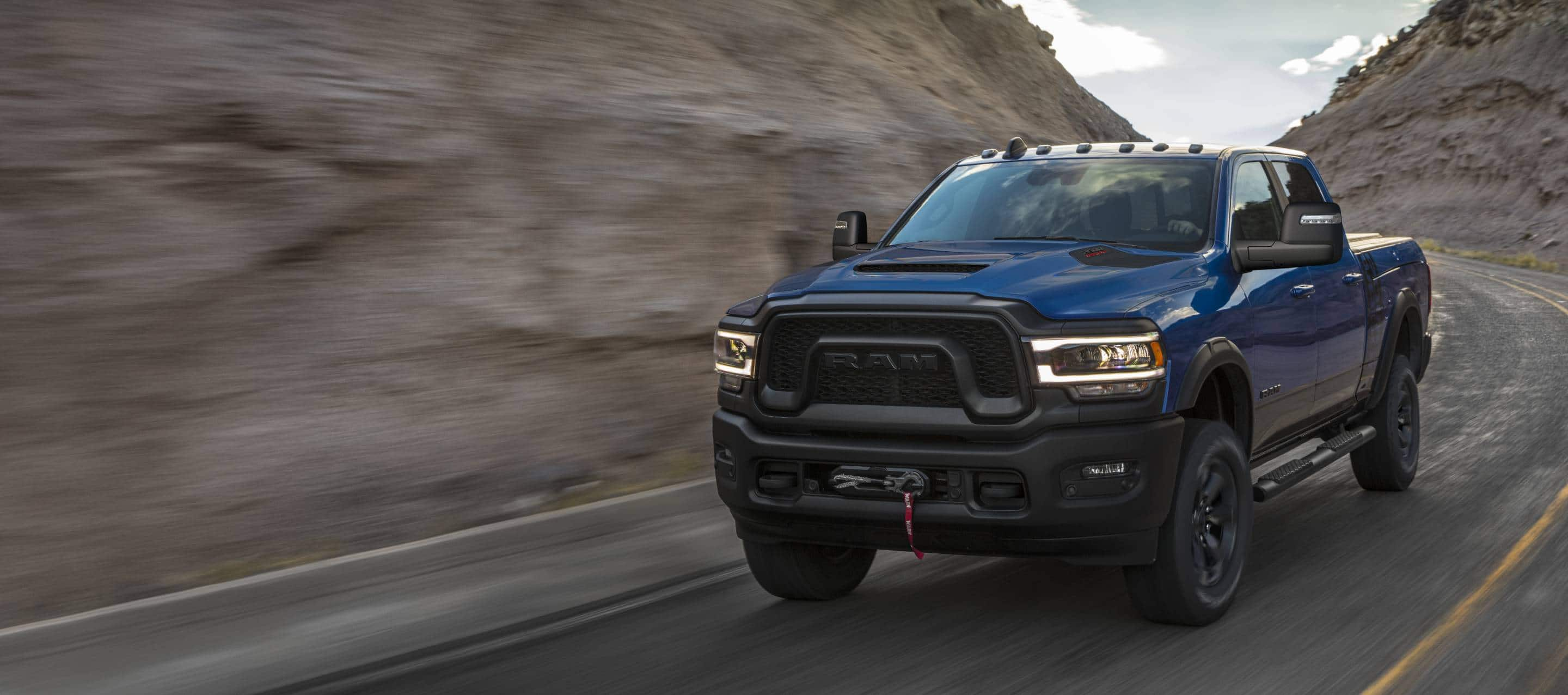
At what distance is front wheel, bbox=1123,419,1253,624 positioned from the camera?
17.8ft

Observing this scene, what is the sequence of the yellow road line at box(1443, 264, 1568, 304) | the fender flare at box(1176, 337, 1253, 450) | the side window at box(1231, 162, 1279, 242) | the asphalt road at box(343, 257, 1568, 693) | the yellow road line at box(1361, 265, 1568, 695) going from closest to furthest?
the yellow road line at box(1361, 265, 1568, 695)
the asphalt road at box(343, 257, 1568, 693)
the fender flare at box(1176, 337, 1253, 450)
the side window at box(1231, 162, 1279, 242)
the yellow road line at box(1443, 264, 1568, 304)

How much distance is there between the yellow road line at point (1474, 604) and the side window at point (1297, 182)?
6.51ft

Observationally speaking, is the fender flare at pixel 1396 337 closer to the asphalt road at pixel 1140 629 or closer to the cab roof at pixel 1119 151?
the asphalt road at pixel 1140 629

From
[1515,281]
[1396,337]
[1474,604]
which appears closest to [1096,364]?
[1474,604]

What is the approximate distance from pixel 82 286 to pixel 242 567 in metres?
1.89

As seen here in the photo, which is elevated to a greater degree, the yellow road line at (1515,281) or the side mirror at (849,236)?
the side mirror at (849,236)

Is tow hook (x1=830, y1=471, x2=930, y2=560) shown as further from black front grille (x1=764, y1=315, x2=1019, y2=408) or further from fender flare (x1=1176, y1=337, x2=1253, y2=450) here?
fender flare (x1=1176, y1=337, x2=1253, y2=450)

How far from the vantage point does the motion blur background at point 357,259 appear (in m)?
7.80

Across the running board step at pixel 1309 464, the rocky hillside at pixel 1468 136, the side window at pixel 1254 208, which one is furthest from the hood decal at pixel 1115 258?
the rocky hillside at pixel 1468 136

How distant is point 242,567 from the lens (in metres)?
7.51

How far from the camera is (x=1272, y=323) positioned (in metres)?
6.40

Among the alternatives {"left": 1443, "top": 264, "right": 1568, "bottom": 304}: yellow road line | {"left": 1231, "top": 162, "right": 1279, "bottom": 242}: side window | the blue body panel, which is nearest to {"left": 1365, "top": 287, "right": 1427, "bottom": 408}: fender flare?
the blue body panel

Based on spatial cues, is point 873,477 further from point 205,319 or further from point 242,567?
point 205,319

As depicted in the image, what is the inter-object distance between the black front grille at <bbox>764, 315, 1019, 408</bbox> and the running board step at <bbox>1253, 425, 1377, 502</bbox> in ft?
5.70
